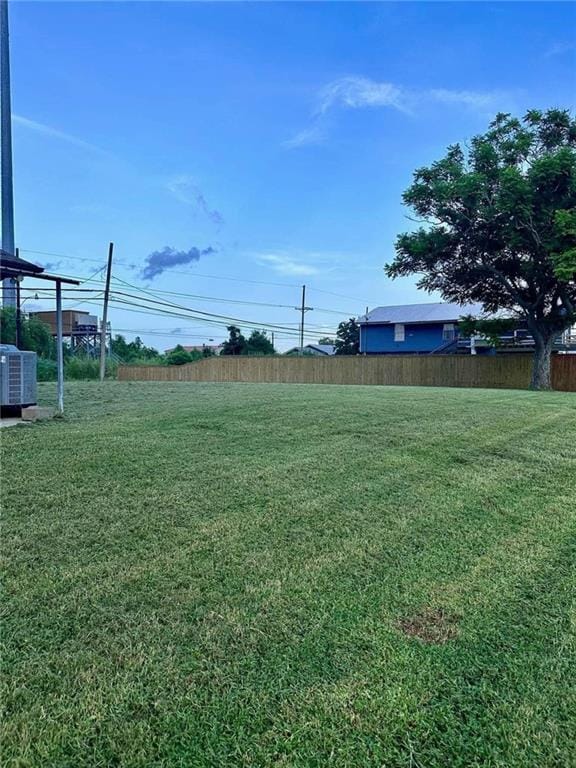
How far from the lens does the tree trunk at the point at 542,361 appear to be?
15.2 meters

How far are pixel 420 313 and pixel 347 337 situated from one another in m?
8.03

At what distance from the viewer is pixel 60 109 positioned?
8.38m

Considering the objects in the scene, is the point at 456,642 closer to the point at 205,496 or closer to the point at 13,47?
the point at 205,496

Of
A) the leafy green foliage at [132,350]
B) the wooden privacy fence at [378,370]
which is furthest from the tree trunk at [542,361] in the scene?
the leafy green foliage at [132,350]

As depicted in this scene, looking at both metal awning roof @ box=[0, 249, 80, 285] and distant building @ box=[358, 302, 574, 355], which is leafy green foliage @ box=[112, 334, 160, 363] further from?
metal awning roof @ box=[0, 249, 80, 285]

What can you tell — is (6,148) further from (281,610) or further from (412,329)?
(412,329)

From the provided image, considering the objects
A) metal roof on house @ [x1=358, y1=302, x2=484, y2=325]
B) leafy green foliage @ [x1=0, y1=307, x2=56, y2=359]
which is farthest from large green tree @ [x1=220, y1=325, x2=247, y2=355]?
leafy green foliage @ [x1=0, y1=307, x2=56, y2=359]

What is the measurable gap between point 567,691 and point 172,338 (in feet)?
141

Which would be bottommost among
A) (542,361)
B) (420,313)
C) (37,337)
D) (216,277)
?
(542,361)

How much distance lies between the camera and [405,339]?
26.3 metres

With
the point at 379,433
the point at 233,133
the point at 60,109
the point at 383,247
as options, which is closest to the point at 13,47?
the point at 60,109

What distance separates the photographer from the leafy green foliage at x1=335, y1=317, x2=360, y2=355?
3300 centimetres

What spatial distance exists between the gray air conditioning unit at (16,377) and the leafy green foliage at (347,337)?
1143 inches

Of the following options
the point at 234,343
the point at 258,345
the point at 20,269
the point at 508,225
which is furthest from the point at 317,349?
the point at 20,269
